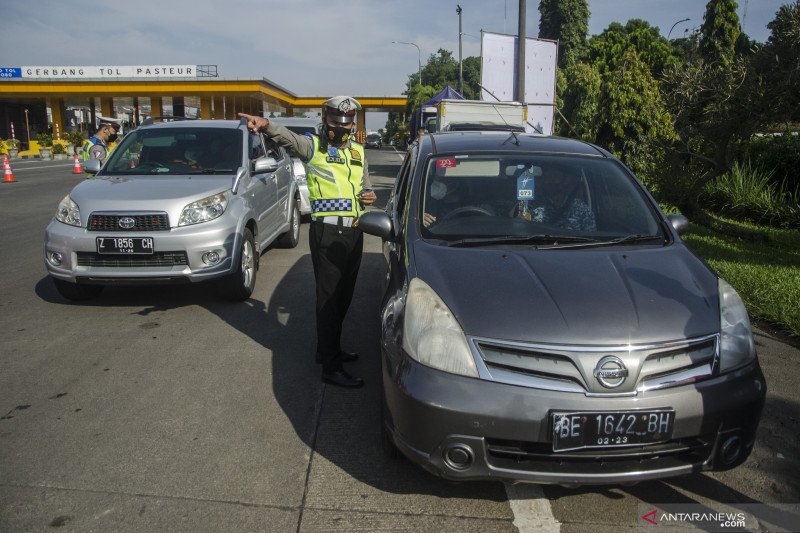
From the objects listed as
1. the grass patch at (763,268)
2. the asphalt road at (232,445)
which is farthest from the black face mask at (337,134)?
the grass patch at (763,268)

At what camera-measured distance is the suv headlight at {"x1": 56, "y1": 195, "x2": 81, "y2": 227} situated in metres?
5.95

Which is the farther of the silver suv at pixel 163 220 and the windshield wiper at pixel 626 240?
the silver suv at pixel 163 220

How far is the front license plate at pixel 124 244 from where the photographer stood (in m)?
5.77

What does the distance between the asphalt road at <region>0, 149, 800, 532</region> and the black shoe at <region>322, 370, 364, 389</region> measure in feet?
0.18

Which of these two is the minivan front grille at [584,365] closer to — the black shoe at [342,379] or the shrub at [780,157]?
the black shoe at [342,379]

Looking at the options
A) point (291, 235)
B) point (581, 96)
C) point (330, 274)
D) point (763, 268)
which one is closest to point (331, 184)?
point (330, 274)

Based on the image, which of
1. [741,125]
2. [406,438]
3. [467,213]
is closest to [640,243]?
[467,213]

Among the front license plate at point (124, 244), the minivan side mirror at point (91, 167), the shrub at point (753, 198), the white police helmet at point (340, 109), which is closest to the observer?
the white police helmet at point (340, 109)

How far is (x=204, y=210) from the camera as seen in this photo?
609 cm

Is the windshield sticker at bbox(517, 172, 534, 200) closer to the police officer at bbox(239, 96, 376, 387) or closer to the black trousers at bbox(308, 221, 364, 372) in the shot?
the police officer at bbox(239, 96, 376, 387)

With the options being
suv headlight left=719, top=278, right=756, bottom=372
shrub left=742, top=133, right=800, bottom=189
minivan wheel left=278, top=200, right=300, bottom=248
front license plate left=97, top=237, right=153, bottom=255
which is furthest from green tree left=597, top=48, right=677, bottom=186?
suv headlight left=719, top=278, right=756, bottom=372

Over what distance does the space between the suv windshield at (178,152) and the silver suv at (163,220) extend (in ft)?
0.04

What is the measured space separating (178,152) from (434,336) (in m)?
5.22

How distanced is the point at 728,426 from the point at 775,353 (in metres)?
2.76
